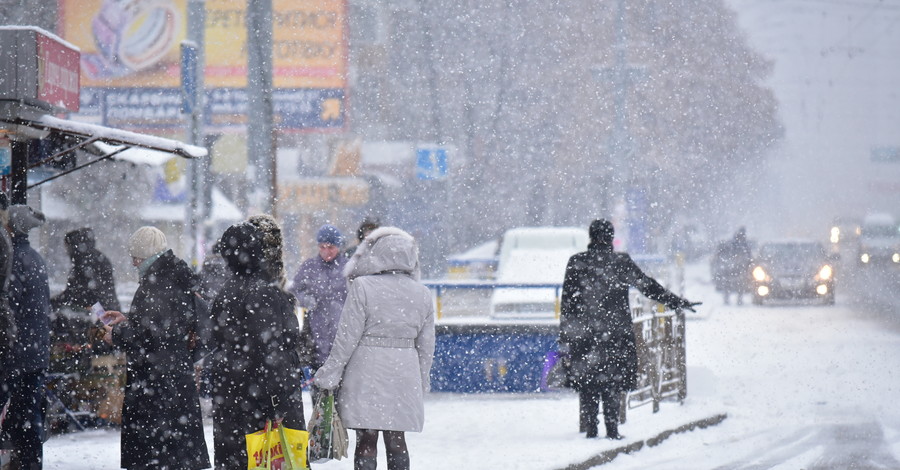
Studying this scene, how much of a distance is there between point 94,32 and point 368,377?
61.1 ft

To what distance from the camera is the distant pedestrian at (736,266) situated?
97.7 feet

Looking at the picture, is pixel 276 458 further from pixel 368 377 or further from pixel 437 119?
pixel 437 119

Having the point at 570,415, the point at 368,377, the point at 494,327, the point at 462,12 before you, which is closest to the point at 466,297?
the point at 494,327

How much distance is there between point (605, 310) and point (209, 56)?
15752mm

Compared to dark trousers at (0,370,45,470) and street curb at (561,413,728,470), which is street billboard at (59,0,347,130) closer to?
street curb at (561,413,728,470)

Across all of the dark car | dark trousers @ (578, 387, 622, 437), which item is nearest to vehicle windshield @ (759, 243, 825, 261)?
the dark car

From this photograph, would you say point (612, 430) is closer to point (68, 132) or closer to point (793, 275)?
point (68, 132)

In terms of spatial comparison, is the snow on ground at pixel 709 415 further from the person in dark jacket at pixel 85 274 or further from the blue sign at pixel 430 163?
the blue sign at pixel 430 163

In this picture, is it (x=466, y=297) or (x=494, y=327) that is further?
(x=466, y=297)

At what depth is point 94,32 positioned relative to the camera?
75.9 feet

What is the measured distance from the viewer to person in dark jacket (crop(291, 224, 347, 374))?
9125 millimetres

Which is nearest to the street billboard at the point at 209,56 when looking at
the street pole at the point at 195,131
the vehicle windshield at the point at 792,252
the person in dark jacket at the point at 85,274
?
the street pole at the point at 195,131

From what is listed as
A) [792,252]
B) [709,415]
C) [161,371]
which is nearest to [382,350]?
[161,371]

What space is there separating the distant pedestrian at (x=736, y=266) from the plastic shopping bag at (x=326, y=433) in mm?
23933
